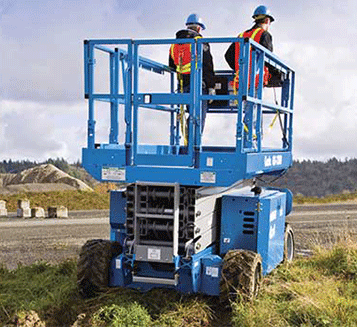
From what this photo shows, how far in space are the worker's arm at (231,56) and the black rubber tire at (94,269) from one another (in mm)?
3421

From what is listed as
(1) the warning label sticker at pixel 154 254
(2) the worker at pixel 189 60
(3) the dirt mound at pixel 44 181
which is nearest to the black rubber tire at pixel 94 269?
(1) the warning label sticker at pixel 154 254

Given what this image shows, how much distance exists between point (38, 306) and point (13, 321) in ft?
1.54

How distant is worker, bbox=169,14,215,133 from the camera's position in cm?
779

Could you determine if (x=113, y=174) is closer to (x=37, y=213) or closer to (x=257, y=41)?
(x=257, y=41)

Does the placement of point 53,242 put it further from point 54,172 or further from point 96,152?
point 54,172

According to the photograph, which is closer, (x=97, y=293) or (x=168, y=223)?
(x=168, y=223)

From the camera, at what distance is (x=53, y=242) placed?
1271 centimetres

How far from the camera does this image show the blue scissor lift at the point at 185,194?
6.32m

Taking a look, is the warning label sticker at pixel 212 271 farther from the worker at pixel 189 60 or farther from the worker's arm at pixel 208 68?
the worker's arm at pixel 208 68

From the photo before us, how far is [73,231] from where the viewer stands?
593 inches

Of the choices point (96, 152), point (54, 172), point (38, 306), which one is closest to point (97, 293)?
point (38, 306)

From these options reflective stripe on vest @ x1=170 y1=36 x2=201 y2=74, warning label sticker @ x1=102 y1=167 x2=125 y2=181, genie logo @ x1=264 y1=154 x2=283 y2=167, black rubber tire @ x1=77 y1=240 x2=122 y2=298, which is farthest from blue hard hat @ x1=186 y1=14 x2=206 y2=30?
black rubber tire @ x1=77 y1=240 x2=122 y2=298

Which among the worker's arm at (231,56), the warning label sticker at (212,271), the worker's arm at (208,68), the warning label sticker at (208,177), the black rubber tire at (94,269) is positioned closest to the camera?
the warning label sticker at (208,177)

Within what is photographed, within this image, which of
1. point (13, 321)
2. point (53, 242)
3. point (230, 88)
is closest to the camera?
point (13, 321)
